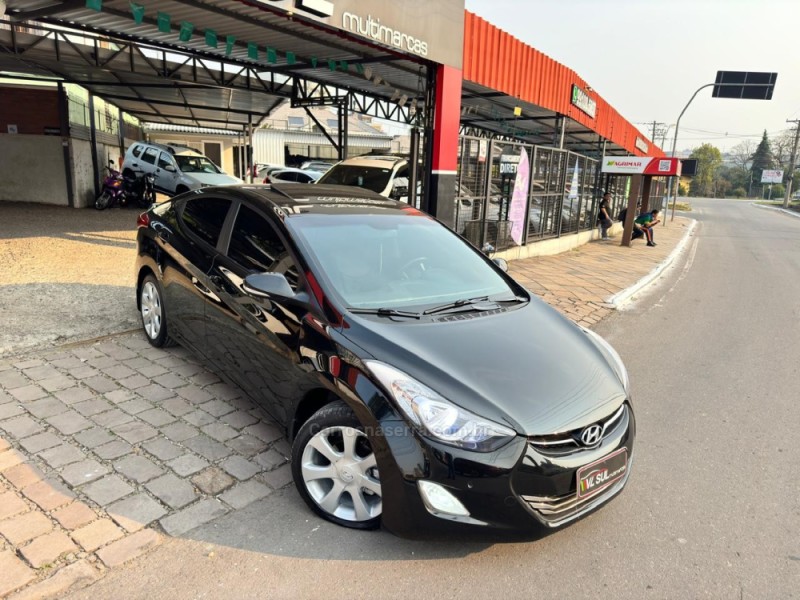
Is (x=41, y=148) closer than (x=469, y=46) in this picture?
No

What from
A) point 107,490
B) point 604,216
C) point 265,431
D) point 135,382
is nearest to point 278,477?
point 265,431

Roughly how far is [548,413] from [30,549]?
8.05 feet

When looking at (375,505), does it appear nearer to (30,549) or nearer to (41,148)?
(30,549)

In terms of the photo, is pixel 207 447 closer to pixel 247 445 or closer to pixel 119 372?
pixel 247 445

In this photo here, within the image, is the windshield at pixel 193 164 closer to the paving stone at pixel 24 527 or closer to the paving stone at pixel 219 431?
the paving stone at pixel 219 431

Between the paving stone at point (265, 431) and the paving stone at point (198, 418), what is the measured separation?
29 centimetres

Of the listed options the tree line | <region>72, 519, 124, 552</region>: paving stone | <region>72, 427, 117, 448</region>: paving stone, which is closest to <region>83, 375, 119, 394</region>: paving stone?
<region>72, 427, 117, 448</region>: paving stone

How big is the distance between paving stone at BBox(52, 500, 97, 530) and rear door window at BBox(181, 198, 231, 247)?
6.11ft

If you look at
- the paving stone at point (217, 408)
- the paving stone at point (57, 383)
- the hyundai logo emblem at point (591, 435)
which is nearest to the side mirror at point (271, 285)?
the paving stone at point (217, 408)

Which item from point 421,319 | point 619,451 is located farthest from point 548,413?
point 421,319

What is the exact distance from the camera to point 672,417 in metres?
4.29

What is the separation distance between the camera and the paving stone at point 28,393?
384 cm

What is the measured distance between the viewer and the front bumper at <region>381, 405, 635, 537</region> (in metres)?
2.32

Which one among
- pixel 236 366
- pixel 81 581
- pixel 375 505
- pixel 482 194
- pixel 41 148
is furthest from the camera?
pixel 41 148
